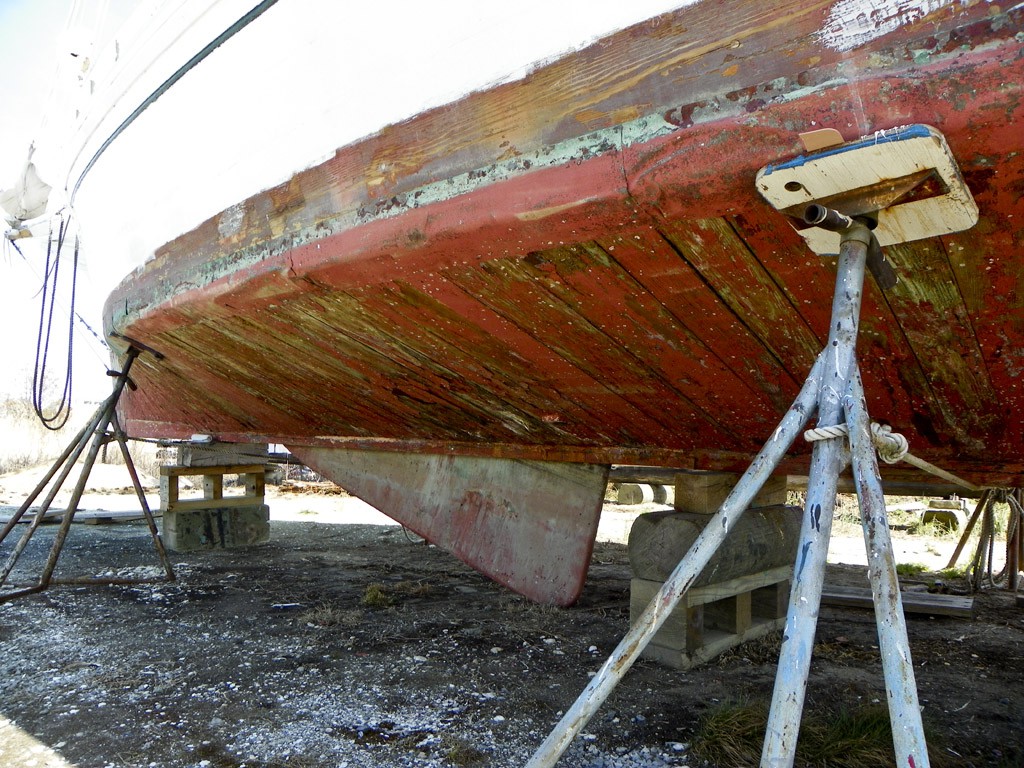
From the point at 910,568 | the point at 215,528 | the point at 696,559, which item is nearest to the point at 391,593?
the point at 215,528

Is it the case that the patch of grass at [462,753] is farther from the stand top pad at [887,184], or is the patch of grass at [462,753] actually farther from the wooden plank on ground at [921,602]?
the wooden plank on ground at [921,602]

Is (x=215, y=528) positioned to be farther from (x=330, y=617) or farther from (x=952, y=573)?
(x=952, y=573)

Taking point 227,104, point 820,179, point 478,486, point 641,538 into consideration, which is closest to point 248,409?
point 478,486

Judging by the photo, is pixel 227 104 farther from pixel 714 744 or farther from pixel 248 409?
pixel 714 744

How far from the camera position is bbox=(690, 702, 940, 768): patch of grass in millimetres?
2174

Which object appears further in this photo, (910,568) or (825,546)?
(910,568)

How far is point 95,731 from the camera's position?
2359mm

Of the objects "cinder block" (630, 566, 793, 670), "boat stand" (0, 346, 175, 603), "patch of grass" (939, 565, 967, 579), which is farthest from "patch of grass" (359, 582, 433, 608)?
"patch of grass" (939, 565, 967, 579)

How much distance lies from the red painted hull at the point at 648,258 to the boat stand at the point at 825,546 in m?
0.26

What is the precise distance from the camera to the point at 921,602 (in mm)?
4203

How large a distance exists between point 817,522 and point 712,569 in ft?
5.70

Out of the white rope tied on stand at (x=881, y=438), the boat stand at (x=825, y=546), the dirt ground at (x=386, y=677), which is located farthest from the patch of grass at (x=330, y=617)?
the white rope tied on stand at (x=881, y=438)

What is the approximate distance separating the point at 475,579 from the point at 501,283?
3.35 meters

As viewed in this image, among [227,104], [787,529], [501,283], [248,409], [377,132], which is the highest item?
[227,104]
